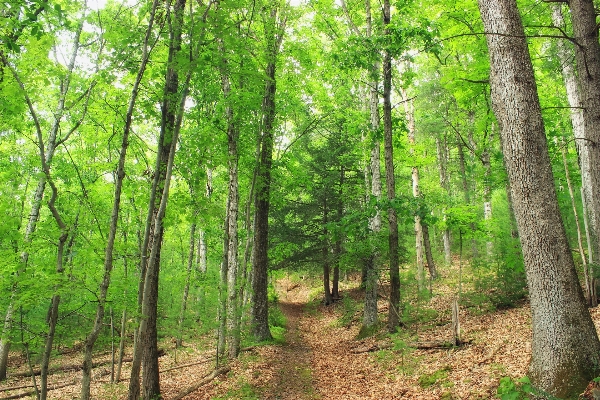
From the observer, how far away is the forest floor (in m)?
6.10

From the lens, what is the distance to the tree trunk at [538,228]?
406 cm

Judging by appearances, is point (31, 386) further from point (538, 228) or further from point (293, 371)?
point (538, 228)

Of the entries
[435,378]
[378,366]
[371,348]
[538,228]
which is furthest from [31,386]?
[538,228]

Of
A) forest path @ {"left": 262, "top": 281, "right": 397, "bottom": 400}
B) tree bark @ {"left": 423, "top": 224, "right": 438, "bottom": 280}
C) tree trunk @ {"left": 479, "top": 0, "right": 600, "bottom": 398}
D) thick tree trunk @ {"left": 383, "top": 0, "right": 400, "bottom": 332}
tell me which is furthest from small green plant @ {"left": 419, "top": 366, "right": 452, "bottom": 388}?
tree bark @ {"left": 423, "top": 224, "right": 438, "bottom": 280}

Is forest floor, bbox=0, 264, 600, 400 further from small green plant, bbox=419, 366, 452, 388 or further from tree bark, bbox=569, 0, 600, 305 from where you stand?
tree bark, bbox=569, 0, 600, 305

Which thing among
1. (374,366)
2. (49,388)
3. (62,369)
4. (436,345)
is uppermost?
(436,345)

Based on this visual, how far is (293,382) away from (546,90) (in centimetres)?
1317

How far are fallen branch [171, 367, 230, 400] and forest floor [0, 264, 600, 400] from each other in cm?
8

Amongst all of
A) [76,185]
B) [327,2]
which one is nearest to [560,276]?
[327,2]

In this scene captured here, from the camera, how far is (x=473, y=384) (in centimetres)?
548

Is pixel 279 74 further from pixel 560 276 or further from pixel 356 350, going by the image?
pixel 560 276

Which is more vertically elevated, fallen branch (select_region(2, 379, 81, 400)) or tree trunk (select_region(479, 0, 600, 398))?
tree trunk (select_region(479, 0, 600, 398))

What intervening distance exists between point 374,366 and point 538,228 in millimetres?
5319

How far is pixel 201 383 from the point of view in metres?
8.24
